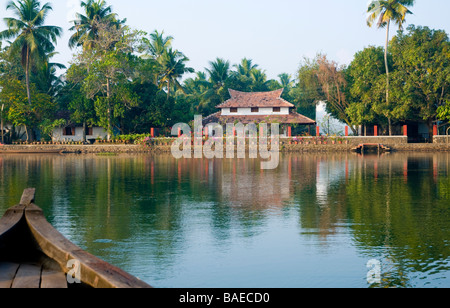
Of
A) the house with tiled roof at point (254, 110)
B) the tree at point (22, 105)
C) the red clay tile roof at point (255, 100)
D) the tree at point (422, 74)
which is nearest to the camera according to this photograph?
the tree at point (422, 74)

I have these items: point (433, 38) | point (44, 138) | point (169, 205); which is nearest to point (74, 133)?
point (44, 138)

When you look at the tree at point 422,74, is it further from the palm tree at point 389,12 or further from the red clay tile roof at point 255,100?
the red clay tile roof at point 255,100

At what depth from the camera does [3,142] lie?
49.0 m

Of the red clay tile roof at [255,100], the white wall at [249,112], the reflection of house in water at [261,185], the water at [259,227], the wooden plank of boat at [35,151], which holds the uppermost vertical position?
the red clay tile roof at [255,100]

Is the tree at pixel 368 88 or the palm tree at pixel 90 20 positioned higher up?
the palm tree at pixel 90 20

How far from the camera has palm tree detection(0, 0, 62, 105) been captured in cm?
4503

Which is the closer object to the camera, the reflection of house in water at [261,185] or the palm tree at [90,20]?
the reflection of house in water at [261,185]

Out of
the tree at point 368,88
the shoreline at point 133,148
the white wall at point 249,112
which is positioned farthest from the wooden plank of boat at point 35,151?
the tree at point 368,88

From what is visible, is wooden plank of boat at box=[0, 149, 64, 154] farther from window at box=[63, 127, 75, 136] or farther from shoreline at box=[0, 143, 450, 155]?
window at box=[63, 127, 75, 136]

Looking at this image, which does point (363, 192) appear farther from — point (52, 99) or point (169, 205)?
point (52, 99)

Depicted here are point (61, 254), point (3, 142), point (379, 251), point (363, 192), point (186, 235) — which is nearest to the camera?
point (61, 254)

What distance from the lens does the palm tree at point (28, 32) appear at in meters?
45.0

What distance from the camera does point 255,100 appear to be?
5269cm

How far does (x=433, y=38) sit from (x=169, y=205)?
1488 inches
